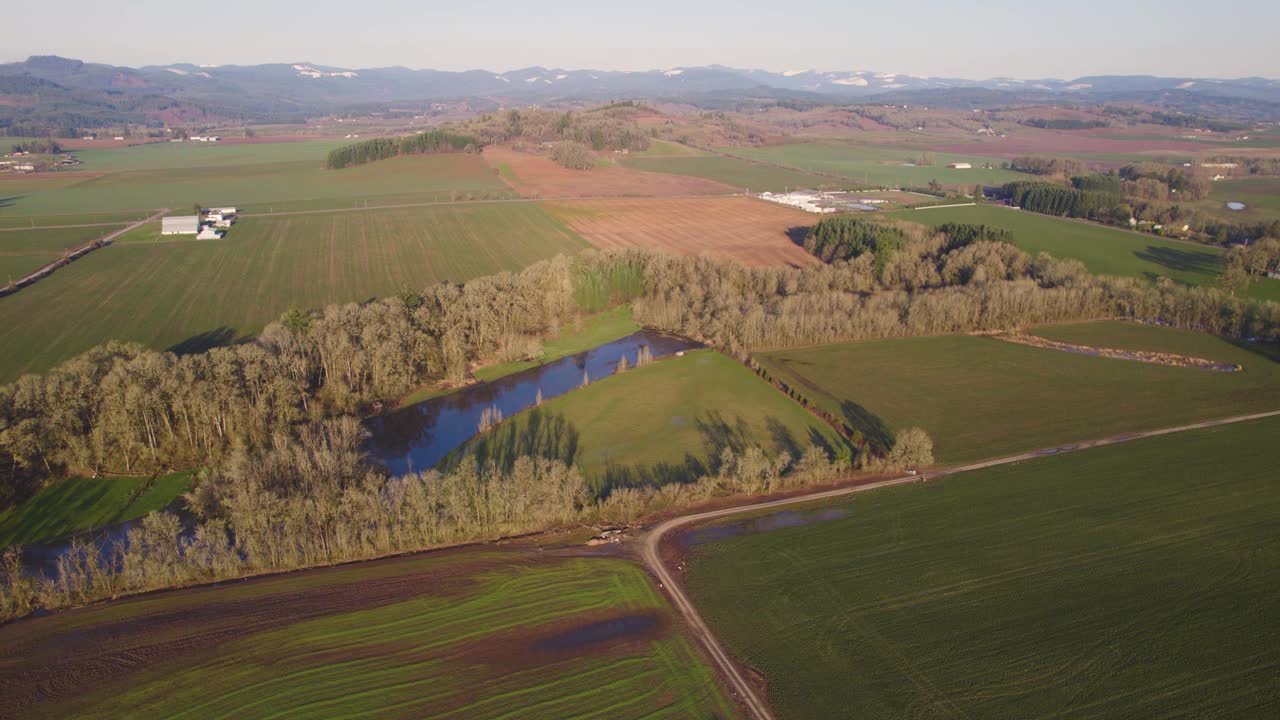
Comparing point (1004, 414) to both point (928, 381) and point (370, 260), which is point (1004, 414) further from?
point (370, 260)

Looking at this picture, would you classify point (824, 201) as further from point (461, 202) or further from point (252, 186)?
point (252, 186)

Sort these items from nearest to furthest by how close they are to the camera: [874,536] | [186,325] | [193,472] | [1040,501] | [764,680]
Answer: [764,680], [874,536], [1040,501], [193,472], [186,325]

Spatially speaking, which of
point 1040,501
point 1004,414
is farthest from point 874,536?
point 1004,414

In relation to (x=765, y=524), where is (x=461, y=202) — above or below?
above

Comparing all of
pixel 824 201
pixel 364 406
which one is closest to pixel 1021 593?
pixel 364 406

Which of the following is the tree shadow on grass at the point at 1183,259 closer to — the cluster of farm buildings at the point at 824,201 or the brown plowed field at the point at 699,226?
the cluster of farm buildings at the point at 824,201

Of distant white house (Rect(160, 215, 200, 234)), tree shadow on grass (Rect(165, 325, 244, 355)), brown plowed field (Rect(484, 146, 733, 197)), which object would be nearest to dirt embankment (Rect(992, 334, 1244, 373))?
brown plowed field (Rect(484, 146, 733, 197))
